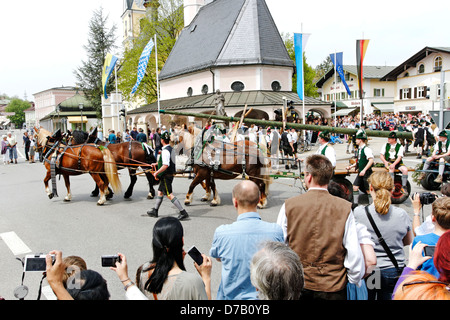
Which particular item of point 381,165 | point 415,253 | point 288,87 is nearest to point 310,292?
point 415,253

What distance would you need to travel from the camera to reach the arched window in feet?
105

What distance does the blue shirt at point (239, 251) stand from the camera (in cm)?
273

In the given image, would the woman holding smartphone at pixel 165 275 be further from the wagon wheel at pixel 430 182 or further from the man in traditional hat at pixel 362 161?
the wagon wheel at pixel 430 182

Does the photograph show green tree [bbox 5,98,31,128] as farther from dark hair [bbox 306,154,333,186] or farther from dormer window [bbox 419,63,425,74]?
dark hair [bbox 306,154,333,186]

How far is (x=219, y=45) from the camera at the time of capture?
1300 inches

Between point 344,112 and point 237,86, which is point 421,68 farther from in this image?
point 237,86

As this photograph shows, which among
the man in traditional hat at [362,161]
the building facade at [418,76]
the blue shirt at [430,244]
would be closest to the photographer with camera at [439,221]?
the blue shirt at [430,244]

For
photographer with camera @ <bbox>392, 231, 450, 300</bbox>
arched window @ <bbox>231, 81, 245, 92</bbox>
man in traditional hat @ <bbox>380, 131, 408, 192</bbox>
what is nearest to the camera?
photographer with camera @ <bbox>392, 231, 450, 300</bbox>

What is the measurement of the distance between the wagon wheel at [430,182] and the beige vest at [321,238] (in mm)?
9345

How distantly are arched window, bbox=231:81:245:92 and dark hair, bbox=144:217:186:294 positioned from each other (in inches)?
1195

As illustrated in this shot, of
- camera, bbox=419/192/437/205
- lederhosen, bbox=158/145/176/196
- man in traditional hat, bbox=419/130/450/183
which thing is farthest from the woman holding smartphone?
man in traditional hat, bbox=419/130/450/183

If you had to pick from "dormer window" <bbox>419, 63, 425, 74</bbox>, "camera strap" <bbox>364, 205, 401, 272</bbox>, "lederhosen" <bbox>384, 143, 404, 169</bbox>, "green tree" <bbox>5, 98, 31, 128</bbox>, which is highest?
"green tree" <bbox>5, 98, 31, 128</bbox>

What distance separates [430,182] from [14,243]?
10959 millimetres

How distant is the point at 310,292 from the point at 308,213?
63cm
